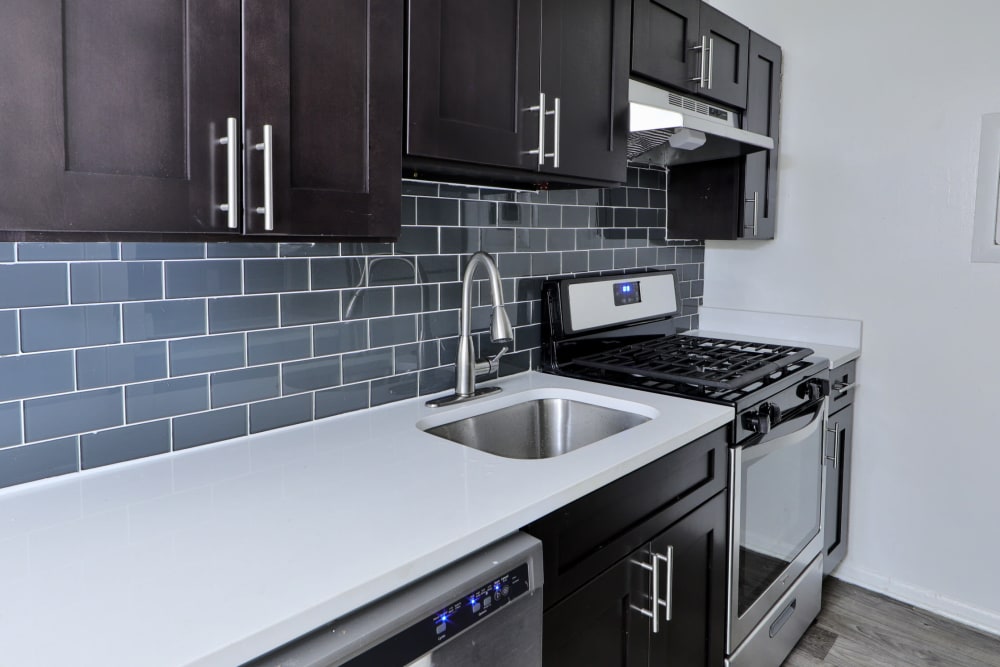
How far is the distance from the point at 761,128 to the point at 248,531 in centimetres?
236

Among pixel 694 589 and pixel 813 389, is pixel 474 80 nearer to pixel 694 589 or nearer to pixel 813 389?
pixel 694 589

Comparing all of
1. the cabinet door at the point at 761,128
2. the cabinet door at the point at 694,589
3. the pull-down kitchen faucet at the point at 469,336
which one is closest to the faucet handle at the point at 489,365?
the pull-down kitchen faucet at the point at 469,336

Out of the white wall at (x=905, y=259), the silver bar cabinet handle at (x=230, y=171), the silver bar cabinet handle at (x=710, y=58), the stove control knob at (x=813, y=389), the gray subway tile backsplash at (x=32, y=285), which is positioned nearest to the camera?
the silver bar cabinet handle at (x=230, y=171)

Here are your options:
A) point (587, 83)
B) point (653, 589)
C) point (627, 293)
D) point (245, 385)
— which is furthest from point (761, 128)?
point (245, 385)

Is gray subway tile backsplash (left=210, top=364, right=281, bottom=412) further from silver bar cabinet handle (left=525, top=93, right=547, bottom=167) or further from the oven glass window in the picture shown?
the oven glass window

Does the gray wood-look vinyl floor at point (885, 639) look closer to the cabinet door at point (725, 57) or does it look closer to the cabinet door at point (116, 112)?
the cabinet door at point (725, 57)

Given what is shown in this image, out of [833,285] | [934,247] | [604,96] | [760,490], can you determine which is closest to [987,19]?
[934,247]

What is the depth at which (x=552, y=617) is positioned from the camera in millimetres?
1187

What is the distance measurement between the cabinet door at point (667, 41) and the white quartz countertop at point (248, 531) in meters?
1.09

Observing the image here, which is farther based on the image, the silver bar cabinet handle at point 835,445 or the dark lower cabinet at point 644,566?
the silver bar cabinet handle at point 835,445

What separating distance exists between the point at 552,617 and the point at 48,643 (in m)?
0.76

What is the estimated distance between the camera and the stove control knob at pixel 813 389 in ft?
6.86

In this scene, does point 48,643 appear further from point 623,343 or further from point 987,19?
point 987,19

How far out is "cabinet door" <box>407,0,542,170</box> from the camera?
1.28 metres
